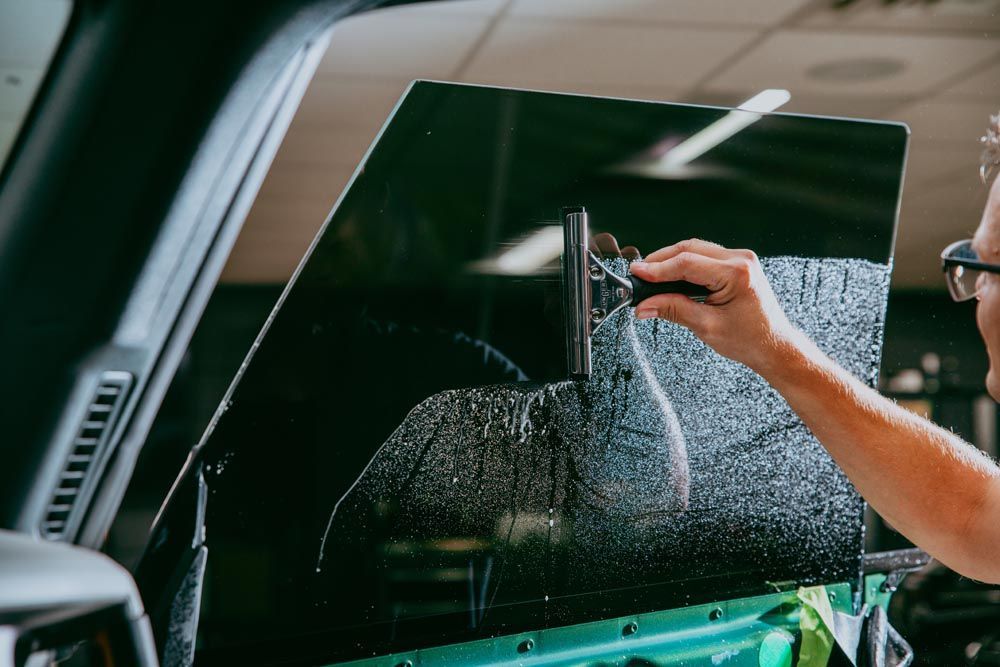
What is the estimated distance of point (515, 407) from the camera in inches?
42.3

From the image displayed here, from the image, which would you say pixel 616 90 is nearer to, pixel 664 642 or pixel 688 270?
pixel 688 270

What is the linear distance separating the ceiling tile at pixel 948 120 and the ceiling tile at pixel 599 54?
0.34 metres

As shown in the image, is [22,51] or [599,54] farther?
[599,54]

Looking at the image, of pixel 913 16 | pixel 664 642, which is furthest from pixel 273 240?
pixel 913 16

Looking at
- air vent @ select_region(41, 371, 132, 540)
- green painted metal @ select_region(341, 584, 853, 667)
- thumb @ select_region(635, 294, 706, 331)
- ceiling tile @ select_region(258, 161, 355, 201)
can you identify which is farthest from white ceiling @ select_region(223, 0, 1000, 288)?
green painted metal @ select_region(341, 584, 853, 667)

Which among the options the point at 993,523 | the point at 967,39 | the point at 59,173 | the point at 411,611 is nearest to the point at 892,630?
the point at 993,523

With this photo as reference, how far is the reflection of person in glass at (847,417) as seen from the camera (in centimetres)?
110

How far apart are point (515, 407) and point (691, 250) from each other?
1.09ft

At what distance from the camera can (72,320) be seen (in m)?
0.79

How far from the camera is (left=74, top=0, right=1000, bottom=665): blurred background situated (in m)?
0.93

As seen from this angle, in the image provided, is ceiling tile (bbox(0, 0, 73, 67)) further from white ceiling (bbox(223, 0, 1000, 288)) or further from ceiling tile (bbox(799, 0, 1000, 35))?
ceiling tile (bbox(799, 0, 1000, 35))

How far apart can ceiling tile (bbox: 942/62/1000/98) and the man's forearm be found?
1.83 feet

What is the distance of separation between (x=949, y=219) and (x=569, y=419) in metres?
0.77

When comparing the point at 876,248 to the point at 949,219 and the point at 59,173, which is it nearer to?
the point at 949,219
